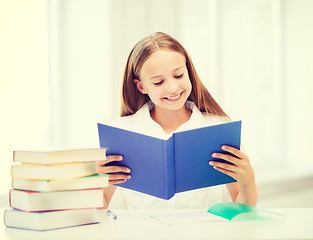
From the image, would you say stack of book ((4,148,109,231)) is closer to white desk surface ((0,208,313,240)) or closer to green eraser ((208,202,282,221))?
white desk surface ((0,208,313,240))

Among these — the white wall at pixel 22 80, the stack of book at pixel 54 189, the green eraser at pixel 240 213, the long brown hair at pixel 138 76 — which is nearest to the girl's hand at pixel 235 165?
the green eraser at pixel 240 213

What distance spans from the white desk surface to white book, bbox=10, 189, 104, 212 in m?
0.06

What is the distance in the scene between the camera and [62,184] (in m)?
1.07

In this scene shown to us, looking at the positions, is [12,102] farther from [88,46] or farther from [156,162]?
[156,162]

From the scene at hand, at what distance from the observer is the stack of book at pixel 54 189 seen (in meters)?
1.05

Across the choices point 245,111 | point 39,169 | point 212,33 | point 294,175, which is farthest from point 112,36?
point 294,175

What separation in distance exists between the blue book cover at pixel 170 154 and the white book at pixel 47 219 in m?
0.21

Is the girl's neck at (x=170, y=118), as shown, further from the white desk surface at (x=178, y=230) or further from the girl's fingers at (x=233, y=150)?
the white desk surface at (x=178, y=230)

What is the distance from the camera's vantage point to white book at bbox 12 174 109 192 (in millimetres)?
1060

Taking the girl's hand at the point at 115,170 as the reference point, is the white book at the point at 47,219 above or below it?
below

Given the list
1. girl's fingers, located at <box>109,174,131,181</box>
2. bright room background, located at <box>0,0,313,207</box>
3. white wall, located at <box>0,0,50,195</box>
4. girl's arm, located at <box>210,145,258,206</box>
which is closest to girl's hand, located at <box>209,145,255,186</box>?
girl's arm, located at <box>210,145,258,206</box>

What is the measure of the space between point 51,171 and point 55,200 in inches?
3.0

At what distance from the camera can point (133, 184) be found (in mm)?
1306

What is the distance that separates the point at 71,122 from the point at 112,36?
54 centimetres
